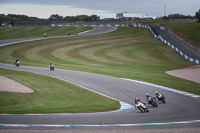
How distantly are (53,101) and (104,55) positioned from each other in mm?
37165

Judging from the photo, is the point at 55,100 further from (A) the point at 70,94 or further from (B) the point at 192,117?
(B) the point at 192,117

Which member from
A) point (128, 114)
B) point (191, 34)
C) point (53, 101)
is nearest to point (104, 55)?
point (191, 34)

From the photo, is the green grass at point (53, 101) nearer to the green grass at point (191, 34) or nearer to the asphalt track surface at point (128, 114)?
the asphalt track surface at point (128, 114)

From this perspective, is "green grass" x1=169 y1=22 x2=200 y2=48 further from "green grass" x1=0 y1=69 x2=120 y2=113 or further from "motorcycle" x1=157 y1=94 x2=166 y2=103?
"green grass" x1=0 y1=69 x2=120 y2=113

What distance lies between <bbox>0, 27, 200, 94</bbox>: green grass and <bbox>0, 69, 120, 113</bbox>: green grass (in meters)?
12.1

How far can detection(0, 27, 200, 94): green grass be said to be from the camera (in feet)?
141

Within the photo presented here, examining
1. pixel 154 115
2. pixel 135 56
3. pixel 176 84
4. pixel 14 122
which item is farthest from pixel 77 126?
pixel 135 56

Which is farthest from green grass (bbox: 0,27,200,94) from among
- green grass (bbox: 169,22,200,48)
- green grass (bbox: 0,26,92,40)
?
green grass (bbox: 0,26,92,40)

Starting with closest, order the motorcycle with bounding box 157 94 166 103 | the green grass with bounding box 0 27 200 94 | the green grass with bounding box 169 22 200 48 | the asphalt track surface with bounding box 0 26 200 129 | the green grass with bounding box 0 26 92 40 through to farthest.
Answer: the asphalt track surface with bounding box 0 26 200 129 → the motorcycle with bounding box 157 94 166 103 → the green grass with bounding box 0 27 200 94 → the green grass with bounding box 169 22 200 48 → the green grass with bounding box 0 26 92 40

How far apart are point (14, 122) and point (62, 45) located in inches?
2118

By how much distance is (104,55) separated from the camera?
184 ft

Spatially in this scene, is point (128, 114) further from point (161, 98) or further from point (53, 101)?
point (161, 98)

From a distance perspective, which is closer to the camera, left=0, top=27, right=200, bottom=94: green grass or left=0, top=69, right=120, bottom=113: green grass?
left=0, top=69, right=120, bottom=113: green grass

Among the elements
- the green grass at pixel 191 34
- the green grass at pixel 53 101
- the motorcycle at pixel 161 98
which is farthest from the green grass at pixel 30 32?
the motorcycle at pixel 161 98
